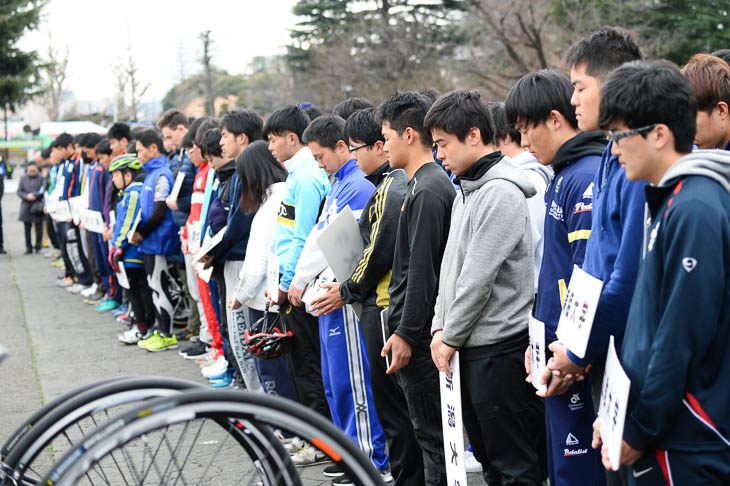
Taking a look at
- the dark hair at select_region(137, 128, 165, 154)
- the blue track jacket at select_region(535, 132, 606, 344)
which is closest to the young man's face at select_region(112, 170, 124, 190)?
the dark hair at select_region(137, 128, 165, 154)

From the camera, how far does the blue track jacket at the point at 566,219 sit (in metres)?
3.15

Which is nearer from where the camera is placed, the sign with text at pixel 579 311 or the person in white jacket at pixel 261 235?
the sign with text at pixel 579 311

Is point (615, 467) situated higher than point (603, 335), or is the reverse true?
point (603, 335)

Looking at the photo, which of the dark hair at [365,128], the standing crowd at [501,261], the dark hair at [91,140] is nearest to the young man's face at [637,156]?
the standing crowd at [501,261]

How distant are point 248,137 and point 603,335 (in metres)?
4.46

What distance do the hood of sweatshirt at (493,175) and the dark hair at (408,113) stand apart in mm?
554

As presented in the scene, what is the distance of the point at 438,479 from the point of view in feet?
13.0

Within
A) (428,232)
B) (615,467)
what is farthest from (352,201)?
(615,467)

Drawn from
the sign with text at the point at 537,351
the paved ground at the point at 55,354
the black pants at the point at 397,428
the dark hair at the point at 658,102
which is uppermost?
the dark hair at the point at 658,102

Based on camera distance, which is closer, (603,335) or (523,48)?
(603,335)

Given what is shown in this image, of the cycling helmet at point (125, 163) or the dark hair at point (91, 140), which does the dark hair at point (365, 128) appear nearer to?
the cycling helmet at point (125, 163)

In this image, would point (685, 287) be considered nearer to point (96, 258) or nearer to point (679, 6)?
point (96, 258)

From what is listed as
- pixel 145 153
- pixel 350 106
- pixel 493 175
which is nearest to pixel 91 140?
pixel 145 153

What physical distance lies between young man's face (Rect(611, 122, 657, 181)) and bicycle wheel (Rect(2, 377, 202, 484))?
152cm
